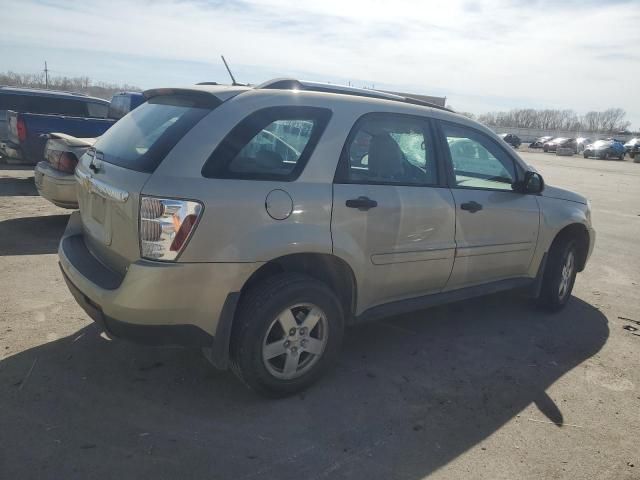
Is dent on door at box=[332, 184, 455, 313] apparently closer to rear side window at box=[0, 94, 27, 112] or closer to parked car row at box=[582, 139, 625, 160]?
rear side window at box=[0, 94, 27, 112]

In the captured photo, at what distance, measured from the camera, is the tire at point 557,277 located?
4859mm

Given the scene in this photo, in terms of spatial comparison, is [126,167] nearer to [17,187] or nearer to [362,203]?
[362,203]

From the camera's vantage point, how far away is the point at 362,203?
318 cm

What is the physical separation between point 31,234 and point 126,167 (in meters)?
4.29

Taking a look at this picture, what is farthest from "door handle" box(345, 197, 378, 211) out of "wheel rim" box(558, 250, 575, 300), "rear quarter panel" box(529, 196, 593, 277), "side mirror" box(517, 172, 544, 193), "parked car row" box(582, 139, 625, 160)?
"parked car row" box(582, 139, 625, 160)

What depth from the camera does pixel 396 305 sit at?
12.0 feet

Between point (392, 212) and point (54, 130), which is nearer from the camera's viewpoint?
point (392, 212)

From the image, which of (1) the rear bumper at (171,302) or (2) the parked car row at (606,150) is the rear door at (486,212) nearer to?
(1) the rear bumper at (171,302)

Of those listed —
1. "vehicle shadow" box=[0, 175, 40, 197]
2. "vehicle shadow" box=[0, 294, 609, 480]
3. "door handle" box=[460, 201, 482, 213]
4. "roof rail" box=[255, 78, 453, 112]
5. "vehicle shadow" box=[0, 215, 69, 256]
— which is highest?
"roof rail" box=[255, 78, 453, 112]

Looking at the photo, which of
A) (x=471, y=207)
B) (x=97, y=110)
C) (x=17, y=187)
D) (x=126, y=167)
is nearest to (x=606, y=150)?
(x=97, y=110)

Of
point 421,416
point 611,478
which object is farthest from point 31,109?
point 611,478

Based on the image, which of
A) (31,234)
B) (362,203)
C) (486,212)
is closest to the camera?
(362,203)

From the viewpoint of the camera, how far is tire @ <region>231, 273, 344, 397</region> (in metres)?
2.87

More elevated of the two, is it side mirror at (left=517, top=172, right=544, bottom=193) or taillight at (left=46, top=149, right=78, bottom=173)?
side mirror at (left=517, top=172, right=544, bottom=193)
